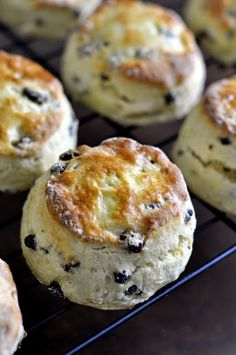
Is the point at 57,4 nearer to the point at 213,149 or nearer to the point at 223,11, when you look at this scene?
the point at 223,11

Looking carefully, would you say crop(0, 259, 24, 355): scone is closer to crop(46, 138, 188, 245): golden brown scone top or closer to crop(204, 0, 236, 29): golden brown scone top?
crop(46, 138, 188, 245): golden brown scone top

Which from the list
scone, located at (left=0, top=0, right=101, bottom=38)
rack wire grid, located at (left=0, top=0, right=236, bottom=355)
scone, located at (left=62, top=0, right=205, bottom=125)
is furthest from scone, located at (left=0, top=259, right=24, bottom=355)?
scone, located at (left=0, top=0, right=101, bottom=38)

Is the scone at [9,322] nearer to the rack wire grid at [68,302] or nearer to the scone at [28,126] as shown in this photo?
the rack wire grid at [68,302]

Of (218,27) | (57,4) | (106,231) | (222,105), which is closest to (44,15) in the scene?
(57,4)

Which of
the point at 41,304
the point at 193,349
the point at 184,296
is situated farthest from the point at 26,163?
the point at 193,349

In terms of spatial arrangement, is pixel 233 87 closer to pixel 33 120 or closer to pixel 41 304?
pixel 33 120

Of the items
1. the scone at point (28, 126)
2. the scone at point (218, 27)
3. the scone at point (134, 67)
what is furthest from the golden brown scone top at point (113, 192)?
the scone at point (218, 27)
